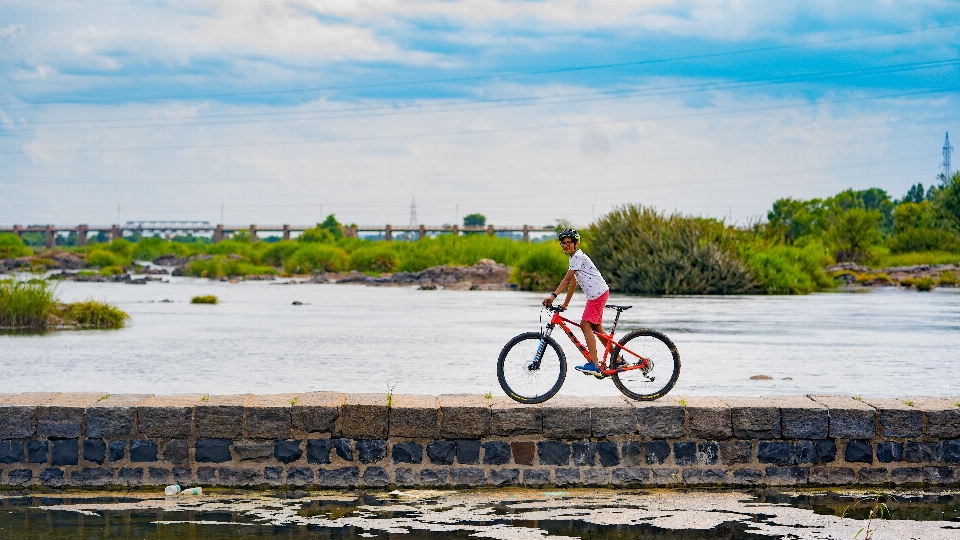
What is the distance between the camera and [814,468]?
8.88 m

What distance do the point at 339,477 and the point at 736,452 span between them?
334 cm

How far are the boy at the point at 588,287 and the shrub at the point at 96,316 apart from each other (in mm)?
18614

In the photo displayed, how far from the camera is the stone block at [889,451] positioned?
29.2 ft

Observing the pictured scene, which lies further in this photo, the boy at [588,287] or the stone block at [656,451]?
the boy at [588,287]

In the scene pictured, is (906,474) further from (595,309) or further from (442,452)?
(442,452)

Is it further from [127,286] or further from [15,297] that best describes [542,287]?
[15,297]

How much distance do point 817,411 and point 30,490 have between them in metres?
6.52

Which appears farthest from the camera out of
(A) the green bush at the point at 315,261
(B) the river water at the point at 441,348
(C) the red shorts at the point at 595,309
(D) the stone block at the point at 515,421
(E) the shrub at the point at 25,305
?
(A) the green bush at the point at 315,261

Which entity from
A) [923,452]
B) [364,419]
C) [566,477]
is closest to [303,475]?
[364,419]

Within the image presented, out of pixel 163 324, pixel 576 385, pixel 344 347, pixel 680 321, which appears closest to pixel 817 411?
pixel 576 385

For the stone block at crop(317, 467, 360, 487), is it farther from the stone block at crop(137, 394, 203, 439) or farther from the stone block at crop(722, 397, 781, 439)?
the stone block at crop(722, 397, 781, 439)

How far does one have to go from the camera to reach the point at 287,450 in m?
8.66

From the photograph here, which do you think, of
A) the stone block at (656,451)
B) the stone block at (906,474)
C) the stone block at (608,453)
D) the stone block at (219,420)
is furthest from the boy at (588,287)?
the stone block at (219,420)

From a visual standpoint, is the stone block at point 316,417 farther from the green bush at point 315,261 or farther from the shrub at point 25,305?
the green bush at point 315,261
